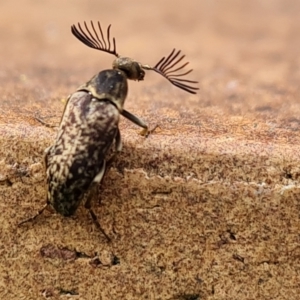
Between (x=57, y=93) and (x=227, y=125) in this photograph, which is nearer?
(x=227, y=125)

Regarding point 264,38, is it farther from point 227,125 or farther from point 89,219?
point 89,219

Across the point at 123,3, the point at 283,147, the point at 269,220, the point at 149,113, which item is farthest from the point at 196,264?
the point at 123,3

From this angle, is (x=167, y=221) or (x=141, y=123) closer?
(x=167, y=221)

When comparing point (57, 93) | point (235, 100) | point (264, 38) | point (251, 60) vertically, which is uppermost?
point (264, 38)

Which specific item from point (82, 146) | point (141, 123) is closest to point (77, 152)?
point (82, 146)

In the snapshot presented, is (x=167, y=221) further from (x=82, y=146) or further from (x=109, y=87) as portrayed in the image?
(x=109, y=87)

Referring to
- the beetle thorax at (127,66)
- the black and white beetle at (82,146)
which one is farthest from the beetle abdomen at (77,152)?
the beetle thorax at (127,66)

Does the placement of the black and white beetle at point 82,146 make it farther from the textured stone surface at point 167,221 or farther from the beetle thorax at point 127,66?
the beetle thorax at point 127,66

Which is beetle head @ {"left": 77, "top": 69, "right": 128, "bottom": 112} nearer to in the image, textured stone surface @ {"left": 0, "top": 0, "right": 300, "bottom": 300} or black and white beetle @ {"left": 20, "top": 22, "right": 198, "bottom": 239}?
black and white beetle @ {"left": 20, "top": 22, "right": 198, "bottom": 239}
